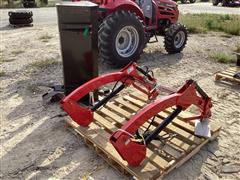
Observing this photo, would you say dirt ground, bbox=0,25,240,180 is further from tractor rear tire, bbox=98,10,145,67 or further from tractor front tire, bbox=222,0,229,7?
tractor front tire, bbox=222,0,229,7

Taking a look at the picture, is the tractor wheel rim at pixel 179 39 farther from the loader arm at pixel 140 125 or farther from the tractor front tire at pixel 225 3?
the tractor front tire at pixel 225 3

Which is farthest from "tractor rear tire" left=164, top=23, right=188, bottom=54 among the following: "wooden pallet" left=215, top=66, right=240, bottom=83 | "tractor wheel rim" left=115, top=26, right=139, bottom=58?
"wooden pallet" left=215, top=66, right=240, bottom=83

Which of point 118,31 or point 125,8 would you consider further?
point 125,8

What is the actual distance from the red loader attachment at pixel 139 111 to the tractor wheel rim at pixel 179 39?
3638 mm

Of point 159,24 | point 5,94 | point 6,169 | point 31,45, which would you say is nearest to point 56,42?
point 31,45

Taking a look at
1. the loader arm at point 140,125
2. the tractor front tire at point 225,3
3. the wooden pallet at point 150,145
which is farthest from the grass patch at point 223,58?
the tractor front tire at point 225,3

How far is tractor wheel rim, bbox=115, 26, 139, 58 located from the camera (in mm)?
6920

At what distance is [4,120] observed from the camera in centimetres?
500

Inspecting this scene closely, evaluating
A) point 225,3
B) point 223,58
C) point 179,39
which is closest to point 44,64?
point 179,39

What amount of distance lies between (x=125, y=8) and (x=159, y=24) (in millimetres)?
1713

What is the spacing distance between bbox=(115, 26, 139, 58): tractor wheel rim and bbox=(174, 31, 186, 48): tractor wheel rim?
142cm

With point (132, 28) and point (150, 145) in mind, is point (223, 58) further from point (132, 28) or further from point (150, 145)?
point (150, 145)

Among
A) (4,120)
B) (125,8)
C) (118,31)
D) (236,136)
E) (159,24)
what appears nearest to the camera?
(236,136)

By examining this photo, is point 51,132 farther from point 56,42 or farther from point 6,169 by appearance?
point 56,42
